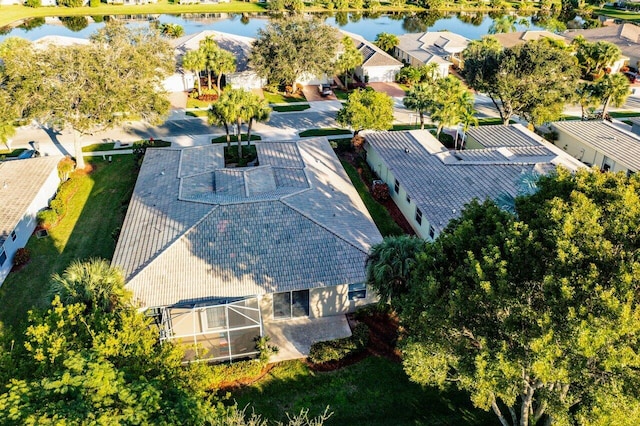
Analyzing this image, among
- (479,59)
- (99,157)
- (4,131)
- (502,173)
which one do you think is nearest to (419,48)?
(479,59)

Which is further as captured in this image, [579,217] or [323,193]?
[323,193]

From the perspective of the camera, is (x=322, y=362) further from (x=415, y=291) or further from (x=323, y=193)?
(x=323, y=193)

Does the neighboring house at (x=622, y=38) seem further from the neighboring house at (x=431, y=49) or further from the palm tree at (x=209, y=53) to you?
the palm tree at (x=209, y=53)

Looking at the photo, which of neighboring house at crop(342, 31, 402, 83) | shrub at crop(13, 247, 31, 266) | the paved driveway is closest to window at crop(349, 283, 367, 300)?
shrub at crop(13, 247, 31, 266)

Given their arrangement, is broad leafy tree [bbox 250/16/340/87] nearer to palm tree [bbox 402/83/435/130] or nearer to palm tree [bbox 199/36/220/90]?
palm tree [bbox 199/36/220/90]

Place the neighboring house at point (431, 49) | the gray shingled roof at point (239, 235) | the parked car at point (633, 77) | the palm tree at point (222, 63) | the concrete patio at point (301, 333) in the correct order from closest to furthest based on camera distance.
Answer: the concrete patio at point (301, 333) < the gray shingled roof at point (239, 235) < the palm tree at point (222, 63) < the parked car at point (633, 77) < the neighboring house at point (431, 49)

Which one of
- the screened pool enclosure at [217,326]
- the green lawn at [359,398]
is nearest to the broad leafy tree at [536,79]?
the green lawn at [359,398]
